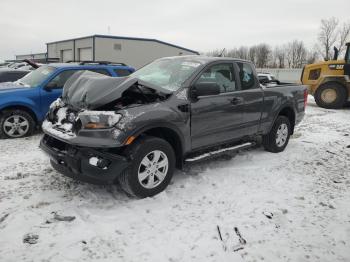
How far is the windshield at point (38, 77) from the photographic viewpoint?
741 centimetres

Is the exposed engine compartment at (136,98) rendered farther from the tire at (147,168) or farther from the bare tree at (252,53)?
the bare tree at (252,53)

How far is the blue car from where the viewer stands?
687 cm

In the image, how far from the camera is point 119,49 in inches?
1261

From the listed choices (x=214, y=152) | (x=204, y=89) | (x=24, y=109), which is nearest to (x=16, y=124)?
(x=24, y=109)

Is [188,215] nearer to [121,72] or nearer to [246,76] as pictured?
[246,76]

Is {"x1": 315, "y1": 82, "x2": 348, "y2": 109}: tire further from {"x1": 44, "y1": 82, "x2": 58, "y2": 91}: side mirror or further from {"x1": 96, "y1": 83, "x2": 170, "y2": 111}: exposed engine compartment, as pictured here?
{"x1": 96, "y1": 83, "x2": 170, "y2": 111}: exposed engine compartment

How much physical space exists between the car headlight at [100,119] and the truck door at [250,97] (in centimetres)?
242

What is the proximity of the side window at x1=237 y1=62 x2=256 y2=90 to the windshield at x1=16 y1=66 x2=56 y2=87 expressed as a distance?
14.3ft

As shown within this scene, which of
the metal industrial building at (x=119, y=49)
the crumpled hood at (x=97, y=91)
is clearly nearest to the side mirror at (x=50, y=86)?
the crumpled hood at (x=97, y=91)

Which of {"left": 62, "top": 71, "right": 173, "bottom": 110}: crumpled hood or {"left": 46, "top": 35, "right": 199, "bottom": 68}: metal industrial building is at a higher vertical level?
{"left": 46, "top": 35, "right": 199, "bottom": 68}: metal industrial building

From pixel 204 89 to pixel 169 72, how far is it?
2.63ft

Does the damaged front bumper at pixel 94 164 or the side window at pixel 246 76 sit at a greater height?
the side window at pixel 246 76

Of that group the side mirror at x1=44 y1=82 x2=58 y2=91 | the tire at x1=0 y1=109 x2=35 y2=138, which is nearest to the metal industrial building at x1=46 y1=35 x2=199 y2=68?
the side mirror at x1=44 y1=82 x2=58 y2=91

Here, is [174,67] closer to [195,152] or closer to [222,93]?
[222,93]
